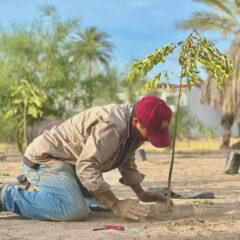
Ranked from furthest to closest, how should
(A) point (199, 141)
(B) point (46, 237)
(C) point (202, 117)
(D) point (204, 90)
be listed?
(C) point (202, 117) < (A) point (199, 141) < (D) point (204, 90) < (B) point (46, 237)

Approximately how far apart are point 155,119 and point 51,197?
113 centimetres

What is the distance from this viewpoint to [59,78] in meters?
20.3

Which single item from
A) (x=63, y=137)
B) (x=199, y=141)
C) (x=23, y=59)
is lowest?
(x=199, y=141)

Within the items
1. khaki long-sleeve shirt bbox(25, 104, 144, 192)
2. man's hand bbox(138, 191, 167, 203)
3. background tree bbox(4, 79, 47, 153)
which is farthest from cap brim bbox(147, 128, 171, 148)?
background tree bbox(4, 79, 47, 153)

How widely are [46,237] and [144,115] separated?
4.24 ft

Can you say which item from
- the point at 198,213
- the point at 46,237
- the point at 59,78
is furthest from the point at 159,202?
the point at 59,78

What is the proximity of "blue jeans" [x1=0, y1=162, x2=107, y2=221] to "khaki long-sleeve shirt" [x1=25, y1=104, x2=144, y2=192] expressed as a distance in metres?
0.13

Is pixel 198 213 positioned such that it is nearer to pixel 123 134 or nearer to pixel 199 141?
pixel 123 134

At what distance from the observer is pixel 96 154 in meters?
4.77

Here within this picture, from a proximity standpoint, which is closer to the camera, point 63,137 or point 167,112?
point 167,112

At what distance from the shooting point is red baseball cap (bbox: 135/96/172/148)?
189 inches

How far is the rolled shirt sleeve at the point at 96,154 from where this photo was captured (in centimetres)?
472

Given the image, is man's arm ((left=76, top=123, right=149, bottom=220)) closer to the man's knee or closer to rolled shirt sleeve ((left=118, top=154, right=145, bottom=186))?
the man's knee

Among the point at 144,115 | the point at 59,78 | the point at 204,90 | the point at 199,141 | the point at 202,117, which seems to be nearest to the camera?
the point at 144,115
